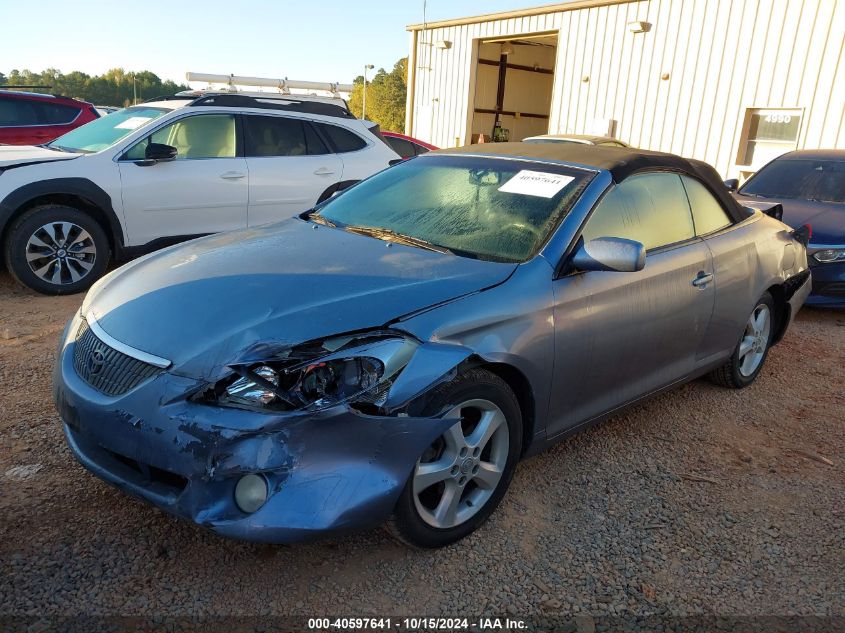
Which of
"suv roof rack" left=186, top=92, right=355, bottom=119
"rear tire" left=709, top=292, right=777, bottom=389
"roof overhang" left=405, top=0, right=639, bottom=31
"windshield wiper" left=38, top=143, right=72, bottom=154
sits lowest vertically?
"rear tire" left=709, top=292, right=777, bottom=389

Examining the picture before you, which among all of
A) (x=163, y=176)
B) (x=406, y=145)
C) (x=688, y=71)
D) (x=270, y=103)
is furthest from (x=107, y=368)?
(x=688, y=71)

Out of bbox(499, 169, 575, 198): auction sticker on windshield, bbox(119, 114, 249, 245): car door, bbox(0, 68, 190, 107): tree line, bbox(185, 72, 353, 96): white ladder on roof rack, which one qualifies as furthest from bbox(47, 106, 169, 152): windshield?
bbox(0, 68, 190, 107): tree line

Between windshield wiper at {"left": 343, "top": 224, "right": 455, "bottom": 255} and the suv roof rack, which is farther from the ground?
the suv roof rack

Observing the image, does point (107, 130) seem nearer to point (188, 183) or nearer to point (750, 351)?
point (188, 183)

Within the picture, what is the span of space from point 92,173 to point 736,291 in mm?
5071

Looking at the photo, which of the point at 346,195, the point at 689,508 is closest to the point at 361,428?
the point at 689,508

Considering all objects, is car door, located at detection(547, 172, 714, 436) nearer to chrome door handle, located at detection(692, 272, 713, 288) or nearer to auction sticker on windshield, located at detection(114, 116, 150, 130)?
chrome door handle, located at detection(692, 272, 713, 288)

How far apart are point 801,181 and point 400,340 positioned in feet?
21.9

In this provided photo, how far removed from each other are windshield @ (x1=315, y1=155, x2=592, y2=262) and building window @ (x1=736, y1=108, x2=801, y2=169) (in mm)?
10981

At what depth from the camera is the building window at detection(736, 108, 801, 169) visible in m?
12.3

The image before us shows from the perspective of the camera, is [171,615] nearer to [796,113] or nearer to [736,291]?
[736,291]

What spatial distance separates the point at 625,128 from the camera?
1490cm

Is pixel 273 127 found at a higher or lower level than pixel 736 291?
higher

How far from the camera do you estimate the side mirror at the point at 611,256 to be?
9.01 feet
